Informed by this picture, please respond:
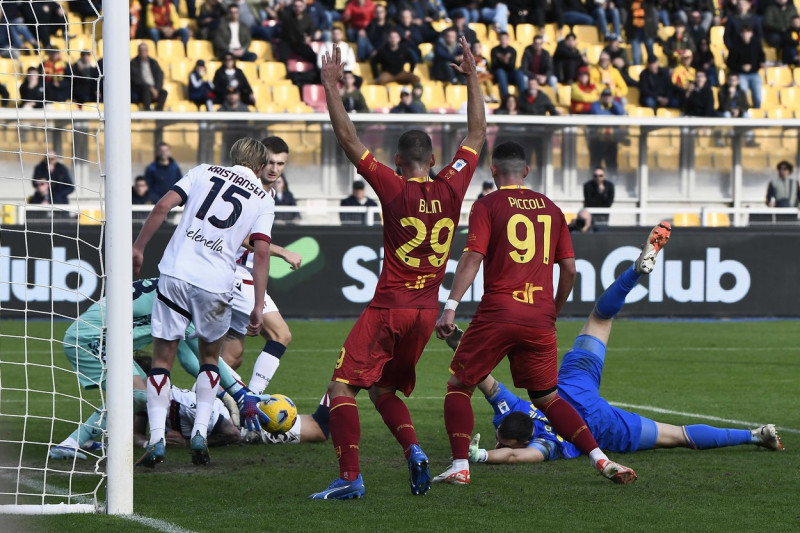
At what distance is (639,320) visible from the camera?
1753 centimetres

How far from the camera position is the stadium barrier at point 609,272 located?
16859 millimetres

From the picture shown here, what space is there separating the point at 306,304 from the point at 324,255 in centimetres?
72

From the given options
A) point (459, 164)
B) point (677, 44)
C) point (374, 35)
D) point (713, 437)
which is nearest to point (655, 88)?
point (677, 44)

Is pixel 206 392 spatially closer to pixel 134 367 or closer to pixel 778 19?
pixel 134 367

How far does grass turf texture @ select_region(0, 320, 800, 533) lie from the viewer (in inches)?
211

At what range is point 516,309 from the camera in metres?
6.23

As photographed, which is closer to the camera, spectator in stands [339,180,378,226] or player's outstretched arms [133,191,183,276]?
player's outstretched arms [133,191,183,276]

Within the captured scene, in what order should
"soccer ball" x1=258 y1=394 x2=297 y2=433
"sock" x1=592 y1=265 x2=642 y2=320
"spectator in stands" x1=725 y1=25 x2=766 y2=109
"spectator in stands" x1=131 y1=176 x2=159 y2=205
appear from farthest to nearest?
"spectator in stands" x1=725 y1=25 x2=766 y2=109, "spectator in stands" x1=131 y1=176 x2=159 y2=205, "sock" x1=592 y1=265 x2=642 y2=320, "soccer ball" x1=258 y1=394 x2=297 y2=433

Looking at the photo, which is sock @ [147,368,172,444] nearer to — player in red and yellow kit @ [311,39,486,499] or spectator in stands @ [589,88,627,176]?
player in red and yellow kit @ [311,39,486,499]

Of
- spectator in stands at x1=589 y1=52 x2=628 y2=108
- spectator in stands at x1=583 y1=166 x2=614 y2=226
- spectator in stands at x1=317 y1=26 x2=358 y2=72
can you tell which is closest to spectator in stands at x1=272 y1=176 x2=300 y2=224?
spectator in stands at x1=317 y1=26 x2=358 y2=72

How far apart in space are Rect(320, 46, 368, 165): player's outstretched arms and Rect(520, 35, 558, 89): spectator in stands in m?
16.6

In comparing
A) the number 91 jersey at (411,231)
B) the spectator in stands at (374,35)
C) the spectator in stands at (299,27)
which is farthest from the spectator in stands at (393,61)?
the number 91 jersey at (411,231)

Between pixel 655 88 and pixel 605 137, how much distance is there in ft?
4.71

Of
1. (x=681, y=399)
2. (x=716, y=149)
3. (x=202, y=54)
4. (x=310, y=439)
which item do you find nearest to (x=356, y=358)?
(x=310, y=439)
